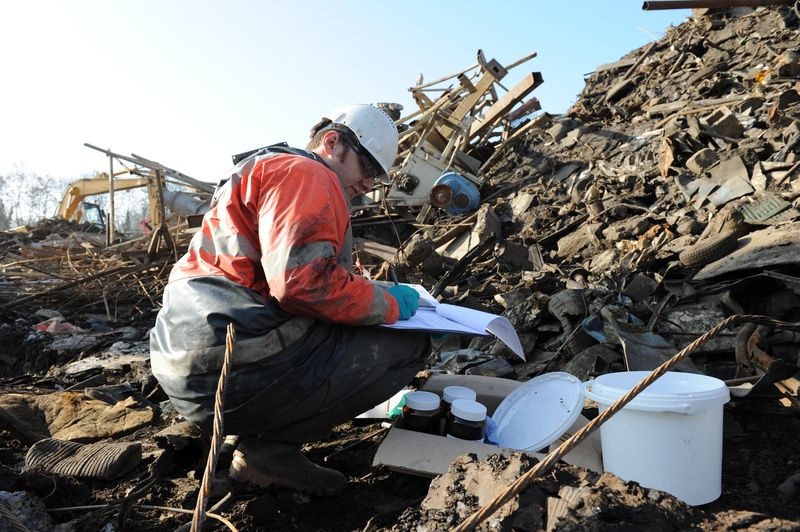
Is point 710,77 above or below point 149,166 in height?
above

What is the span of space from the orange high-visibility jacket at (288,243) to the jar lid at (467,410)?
1.82 ft

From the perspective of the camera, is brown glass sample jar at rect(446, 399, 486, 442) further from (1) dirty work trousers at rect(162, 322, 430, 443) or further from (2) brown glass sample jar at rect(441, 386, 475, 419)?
(1) dirty work trousers at rect(162, 322, 430, 443)

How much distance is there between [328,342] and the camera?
2369 millimetres

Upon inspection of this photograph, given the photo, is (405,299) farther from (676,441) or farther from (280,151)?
(676,441)

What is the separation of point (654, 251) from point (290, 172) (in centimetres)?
454

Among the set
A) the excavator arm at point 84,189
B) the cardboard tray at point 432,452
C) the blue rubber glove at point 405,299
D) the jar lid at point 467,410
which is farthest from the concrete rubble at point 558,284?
the excavator arm at point 84,189

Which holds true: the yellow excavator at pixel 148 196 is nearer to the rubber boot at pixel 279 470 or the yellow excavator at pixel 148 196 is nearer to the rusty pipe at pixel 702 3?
the rubber boot at pixel 279 470

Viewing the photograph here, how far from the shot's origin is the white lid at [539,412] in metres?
2.58

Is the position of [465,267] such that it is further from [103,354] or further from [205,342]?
[205,342]

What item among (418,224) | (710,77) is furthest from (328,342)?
(710,77)

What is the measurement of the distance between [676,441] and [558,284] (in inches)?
137

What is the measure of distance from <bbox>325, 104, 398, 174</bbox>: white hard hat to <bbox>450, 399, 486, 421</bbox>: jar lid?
1.20 m

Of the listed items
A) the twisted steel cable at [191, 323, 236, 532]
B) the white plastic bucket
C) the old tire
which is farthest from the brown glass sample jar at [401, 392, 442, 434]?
the old tire

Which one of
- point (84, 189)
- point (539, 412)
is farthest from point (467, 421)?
point (84, 189)
